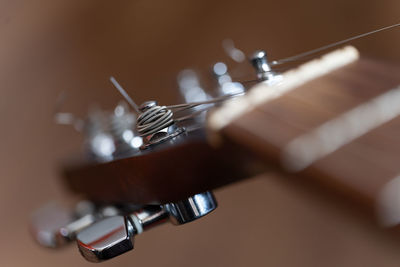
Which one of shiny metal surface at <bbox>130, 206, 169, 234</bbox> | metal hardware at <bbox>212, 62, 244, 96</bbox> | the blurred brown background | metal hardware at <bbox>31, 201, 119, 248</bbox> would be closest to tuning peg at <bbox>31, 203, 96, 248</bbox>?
metal hardware at <bbox>31, 201, 119, 248</bbox>

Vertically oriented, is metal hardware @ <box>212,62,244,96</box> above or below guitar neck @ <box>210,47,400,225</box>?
below

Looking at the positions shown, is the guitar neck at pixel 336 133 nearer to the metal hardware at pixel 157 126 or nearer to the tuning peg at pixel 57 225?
the metal hardware at pixel 157 126

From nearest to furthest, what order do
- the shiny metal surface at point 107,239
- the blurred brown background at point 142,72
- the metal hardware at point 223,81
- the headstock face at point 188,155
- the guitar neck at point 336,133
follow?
the guitar neck at point 336,133
the headstock face at point 188,155
the shiny metal surface at point 107,239
the metal hardware at point 223,81
the blurred brown background at point 142,72

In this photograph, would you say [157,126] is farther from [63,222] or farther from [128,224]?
[63,222]

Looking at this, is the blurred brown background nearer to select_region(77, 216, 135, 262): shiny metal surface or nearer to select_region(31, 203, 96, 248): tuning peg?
select_region(31, 203, 96, 248): tuning peg

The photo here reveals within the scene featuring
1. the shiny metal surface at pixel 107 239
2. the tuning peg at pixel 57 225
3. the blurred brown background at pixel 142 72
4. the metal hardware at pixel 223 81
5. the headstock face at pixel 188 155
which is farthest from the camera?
the blurred brown background at pixel 142 72

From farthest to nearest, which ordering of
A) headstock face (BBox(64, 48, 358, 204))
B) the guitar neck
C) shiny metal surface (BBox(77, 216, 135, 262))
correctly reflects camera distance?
shiny metal surface (BBox(77, 216, 135, 262)), headstock face (BBox(64, 48, 358, 204)), the guitar neck

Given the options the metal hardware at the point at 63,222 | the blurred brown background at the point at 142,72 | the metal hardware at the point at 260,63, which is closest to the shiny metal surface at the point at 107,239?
the metal hardware at the point at 63,222

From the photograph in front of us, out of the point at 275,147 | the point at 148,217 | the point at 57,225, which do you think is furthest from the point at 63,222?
the point at 275,147
